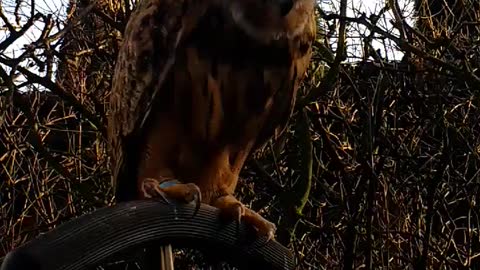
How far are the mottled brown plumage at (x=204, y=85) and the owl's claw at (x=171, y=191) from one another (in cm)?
1

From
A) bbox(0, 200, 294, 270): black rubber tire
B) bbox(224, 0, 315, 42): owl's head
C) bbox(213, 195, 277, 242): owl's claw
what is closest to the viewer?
bbox(0, 200, 294, 270): black rubber tire

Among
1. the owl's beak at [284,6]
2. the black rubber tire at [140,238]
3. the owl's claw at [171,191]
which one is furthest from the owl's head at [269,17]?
the black rubber tire at [140,238]

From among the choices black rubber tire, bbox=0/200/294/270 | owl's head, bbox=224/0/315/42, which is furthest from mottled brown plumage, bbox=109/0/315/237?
black rubber tire, bbox=0/200/294/270

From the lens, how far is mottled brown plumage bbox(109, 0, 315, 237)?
283cm

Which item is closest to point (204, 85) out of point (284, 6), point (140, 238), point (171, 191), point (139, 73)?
point (139, 73)

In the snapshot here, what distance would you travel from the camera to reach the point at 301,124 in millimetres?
5047

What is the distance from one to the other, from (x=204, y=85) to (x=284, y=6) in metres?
0.36

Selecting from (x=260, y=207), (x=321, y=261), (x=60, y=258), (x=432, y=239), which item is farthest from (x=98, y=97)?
(x=60, y=258)

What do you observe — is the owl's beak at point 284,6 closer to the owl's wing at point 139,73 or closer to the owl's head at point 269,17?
the owl's head at point 269,17

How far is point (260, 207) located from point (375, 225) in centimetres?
68

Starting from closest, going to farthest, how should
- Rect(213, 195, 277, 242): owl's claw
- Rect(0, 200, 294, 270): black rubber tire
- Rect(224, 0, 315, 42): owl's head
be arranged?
Rect(0, 200, 294, 270): black rubber tire
Rect(213, 195, 277, 242): owl's claw
Rect(224, 0, 315, 42): owl's head

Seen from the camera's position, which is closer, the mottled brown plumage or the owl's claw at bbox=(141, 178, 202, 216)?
the owl's claw at bbox=(141, 178, 202, 216)

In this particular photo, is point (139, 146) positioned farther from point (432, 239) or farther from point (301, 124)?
point (432, 239)

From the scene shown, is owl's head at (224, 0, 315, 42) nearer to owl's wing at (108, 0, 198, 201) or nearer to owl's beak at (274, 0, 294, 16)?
owl's beak at (274, 0, 294, 16)
